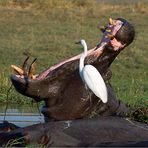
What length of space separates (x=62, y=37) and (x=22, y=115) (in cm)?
1291

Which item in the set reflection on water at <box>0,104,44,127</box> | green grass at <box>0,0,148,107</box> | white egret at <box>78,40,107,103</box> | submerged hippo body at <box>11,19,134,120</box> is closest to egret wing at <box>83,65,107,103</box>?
white egret at <box>78,40,107,103</box>

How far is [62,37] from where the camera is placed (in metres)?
22.5

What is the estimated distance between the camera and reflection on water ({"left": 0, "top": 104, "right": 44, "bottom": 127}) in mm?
8930

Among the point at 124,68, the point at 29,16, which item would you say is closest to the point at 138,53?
the point at 124,68

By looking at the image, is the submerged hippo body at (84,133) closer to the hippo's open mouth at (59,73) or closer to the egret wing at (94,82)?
the egret wing at (94,82)

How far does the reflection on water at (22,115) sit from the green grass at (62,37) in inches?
38.2

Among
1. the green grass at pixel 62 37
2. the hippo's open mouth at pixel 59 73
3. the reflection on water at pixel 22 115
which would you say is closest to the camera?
the hippo's open mouth at pixel 59 73

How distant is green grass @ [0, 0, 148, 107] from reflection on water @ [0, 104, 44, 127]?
97 centimetres

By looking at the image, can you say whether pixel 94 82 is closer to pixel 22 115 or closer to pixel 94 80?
pixel 94 80

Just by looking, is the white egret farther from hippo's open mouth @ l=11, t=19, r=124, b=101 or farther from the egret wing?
hippo's open mouth @ l=11, t=19, r=124, b=101

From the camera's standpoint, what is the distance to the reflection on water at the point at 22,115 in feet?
29.3

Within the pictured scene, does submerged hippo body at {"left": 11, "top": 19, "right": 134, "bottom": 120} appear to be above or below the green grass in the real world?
above

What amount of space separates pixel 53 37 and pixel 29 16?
5772 millimetres

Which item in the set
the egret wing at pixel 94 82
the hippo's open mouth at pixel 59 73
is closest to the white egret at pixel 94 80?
the egret wing at pixel 94 82
